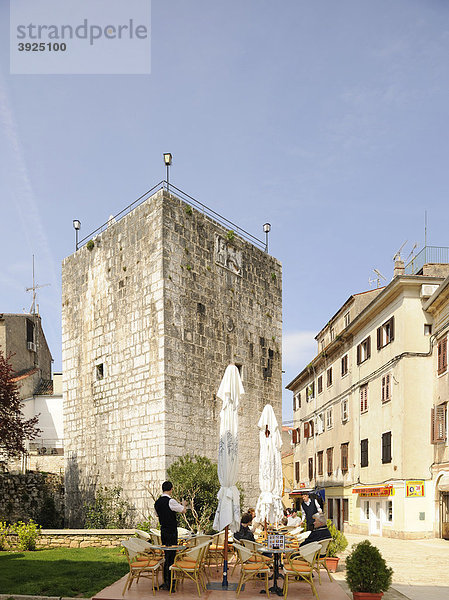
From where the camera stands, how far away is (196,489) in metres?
15.9

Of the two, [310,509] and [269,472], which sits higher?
[269,472]

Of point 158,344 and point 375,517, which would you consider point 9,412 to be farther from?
point 375,517

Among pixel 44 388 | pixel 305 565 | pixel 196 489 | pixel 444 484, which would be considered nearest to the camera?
pixel 305 565

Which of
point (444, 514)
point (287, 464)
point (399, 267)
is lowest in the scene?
point (287, 464)

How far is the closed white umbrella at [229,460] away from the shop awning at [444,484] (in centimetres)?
1263

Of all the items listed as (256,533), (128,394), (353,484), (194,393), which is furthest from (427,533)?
(128,394)

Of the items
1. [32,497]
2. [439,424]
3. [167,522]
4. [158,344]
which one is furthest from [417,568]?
[32,497]

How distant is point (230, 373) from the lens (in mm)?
11258

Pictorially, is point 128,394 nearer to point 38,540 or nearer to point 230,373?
point 38,540

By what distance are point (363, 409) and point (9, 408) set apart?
16.6 m

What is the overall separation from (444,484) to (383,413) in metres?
4.79

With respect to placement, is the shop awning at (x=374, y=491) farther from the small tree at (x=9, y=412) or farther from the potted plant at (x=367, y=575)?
the potted plant at (x=367, y=575)

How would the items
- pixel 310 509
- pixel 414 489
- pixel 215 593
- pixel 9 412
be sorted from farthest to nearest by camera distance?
pixel 414 489, pixel 9 412, pixel 310 509, pixel 215 593

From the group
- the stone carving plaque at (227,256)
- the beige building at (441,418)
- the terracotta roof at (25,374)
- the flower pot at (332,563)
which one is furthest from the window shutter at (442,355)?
the terracotta roof at (25,374)
